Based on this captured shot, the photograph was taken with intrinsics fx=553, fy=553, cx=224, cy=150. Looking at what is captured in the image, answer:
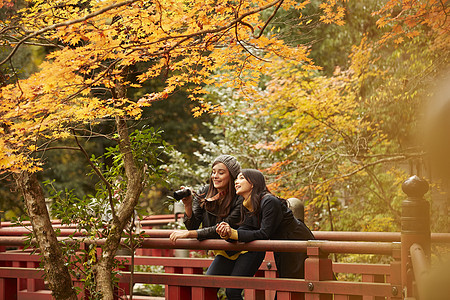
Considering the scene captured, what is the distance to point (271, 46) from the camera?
5770 millimetres

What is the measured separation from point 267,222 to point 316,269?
0.56 m

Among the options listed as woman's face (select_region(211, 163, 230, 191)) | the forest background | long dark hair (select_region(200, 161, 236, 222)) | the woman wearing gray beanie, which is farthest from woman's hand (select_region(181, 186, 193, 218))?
the forest background

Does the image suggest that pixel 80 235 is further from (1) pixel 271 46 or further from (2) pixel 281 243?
(1) pixel 271 46

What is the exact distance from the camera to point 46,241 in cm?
487

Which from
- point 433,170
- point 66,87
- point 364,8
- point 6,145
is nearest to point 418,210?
point 433,170

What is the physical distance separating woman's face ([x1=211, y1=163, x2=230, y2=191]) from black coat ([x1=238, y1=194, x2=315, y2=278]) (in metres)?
0.34

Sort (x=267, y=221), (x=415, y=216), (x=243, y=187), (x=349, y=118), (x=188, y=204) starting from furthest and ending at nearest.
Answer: (x=349, y=118)
(x=188, y=204)
(x=243, y=187)
(x=267, y=221)
(x=415, y=216)

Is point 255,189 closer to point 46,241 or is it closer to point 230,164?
point 230,164

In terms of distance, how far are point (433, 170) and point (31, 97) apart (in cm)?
382

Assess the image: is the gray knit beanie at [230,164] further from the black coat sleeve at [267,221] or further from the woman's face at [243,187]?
the black coat sleeve at [267,221]

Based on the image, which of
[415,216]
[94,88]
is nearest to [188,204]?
[94,88]

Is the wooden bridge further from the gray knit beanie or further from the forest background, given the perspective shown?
the forest background

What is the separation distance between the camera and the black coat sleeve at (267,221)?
4281 millimetres

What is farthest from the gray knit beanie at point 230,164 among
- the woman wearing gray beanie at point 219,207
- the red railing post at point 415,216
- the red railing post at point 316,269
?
the red railing post at point 415,216
